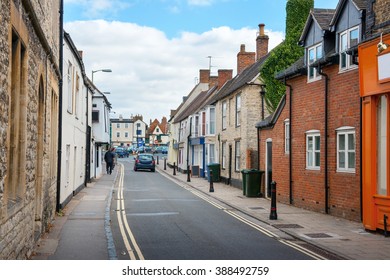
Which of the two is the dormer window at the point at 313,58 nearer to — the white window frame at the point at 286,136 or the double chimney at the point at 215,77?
the white window frame at the point at 286,136

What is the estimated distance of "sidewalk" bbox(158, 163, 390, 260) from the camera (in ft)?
32.3

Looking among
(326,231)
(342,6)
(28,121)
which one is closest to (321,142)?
(326,231)

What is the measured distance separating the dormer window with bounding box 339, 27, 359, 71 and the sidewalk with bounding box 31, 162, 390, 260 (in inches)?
183

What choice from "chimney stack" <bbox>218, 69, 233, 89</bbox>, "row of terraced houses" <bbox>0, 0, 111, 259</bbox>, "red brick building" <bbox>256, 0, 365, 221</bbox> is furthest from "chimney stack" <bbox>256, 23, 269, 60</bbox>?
"row of terraced houses" <bbox>0, 0, 111, 259</bbox>

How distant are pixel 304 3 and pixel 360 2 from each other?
9.36m

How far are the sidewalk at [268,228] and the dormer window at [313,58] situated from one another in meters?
4.64

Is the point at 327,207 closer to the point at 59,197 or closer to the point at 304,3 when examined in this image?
the point at 59,197

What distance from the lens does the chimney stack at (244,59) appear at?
36469 millimetres

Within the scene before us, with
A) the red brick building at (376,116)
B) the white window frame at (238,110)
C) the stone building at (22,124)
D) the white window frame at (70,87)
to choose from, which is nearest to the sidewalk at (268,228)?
the stone building at (22,124)

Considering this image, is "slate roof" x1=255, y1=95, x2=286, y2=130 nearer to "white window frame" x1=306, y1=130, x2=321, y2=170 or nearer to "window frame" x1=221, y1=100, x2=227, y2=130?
"white window frame" x1=306, y1=130, x2=321, y2=170

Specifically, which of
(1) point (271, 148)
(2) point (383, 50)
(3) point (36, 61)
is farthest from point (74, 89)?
(2) point (383, 50)

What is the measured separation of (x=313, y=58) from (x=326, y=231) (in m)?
6.80

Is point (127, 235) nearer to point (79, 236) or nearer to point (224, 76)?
point (79, 236)

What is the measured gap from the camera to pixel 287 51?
23.9m
